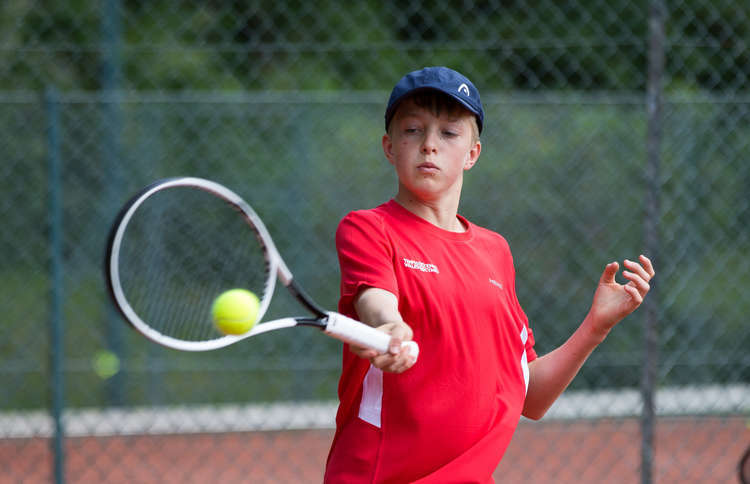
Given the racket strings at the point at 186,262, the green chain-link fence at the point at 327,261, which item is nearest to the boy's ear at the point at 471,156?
the racket strings at the point at 186,262

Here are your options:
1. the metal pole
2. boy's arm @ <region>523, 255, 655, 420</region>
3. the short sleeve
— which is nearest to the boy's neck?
the short sleeve

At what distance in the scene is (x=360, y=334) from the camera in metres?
1.69

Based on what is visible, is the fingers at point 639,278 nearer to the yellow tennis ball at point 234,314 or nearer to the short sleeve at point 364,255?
the short sleeve at point 364,255

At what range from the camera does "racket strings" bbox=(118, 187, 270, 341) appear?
238 cm

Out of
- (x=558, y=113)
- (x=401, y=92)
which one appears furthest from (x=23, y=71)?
(x=401, y=92)

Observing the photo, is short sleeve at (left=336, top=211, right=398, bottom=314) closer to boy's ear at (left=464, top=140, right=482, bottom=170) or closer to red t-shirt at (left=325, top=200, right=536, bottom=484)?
red t-shirt at (left=325, top=200, right=536, bottom=484)

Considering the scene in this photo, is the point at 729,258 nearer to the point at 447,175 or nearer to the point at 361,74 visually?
the point at 361,74

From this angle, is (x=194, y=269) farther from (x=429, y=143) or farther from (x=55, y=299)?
(x=55, y=299)

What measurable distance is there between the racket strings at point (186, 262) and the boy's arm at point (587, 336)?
2.22 ft

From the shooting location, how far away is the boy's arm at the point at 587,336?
82.0 inches

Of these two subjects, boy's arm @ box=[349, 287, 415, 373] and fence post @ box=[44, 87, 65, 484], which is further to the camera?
fence post @ box=[44, 87, 65, 484]

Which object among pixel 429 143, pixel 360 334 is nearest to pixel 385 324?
pixel 360 334

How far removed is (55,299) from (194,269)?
1471 millimetres

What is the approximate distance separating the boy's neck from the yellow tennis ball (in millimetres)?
408
